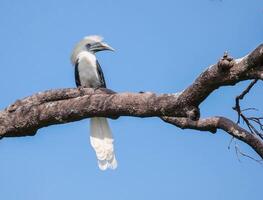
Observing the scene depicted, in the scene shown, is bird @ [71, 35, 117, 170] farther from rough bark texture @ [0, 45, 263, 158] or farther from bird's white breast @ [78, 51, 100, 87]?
rough bark texture @ [0, 45, 263, 158]

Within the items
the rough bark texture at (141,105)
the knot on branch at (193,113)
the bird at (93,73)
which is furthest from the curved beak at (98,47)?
the knot on branch at (193,113)

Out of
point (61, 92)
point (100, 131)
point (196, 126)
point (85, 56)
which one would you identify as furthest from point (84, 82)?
point (196, 126)

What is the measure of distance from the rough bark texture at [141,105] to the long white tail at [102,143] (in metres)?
1.70

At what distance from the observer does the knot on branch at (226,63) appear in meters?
3.50

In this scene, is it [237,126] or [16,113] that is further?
[16,113]

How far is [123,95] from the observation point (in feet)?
13.1

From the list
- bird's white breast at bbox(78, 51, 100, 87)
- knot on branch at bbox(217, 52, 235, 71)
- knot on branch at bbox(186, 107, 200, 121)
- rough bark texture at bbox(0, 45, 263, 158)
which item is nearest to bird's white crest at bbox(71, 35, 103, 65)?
bird's white breast at bbox(78, 51, 100, 87)

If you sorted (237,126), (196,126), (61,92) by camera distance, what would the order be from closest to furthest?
(237,126) < (196,126) < (61,92)

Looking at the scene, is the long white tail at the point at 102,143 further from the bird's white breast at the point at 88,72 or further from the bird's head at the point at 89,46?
the bird's head at the point at 89,46

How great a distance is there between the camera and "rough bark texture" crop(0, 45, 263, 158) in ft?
11.5

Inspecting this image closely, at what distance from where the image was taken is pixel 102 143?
6324 millimetres

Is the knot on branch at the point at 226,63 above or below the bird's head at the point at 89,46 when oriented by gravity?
below

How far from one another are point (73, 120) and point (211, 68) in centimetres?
112

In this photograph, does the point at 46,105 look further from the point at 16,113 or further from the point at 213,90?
the point at 213,90
